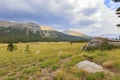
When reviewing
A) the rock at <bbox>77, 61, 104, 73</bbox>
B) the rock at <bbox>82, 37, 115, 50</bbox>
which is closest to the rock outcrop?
the rock at <bbox>82, 37, 115, 50</bbox>

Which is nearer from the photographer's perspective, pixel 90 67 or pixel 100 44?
pixel 90 67

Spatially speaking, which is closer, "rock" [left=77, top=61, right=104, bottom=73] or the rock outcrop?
"rock" [left=77, top=61, right=104, bottom=73]

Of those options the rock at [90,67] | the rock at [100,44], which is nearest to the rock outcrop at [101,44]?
the rock at [100,44]

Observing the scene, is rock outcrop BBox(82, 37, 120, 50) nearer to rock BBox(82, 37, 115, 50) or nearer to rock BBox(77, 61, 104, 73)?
rock BBox(82, 37, 115, 50)

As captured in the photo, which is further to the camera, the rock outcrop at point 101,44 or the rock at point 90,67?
the rock outcrop at point 101,44

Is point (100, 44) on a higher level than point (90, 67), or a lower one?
higher

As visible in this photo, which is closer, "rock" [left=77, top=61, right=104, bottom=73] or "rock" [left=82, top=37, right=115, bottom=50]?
"rock" [left=77, top=61, right=104, bottom=73]

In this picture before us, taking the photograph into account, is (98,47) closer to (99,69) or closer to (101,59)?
(101,59)

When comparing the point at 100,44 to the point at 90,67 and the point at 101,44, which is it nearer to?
the point at 101,44

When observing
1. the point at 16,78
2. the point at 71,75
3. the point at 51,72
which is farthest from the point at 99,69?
the point at 16,78

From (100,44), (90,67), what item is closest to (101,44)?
(100,44)

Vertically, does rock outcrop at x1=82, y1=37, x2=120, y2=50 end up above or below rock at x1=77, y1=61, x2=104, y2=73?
above

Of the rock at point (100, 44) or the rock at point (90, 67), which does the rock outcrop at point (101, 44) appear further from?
the rock at point (90, 67)

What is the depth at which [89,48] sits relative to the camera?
84.4 ft
